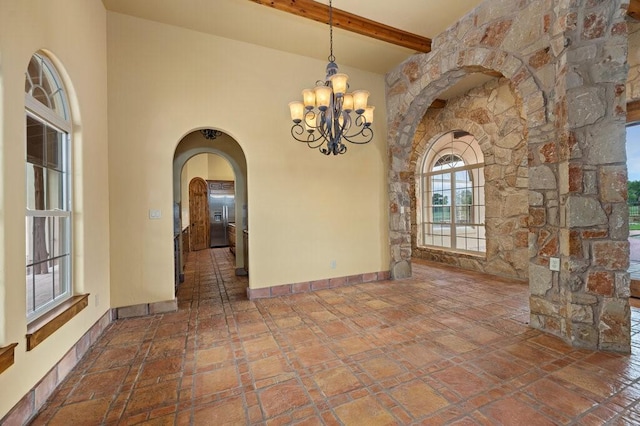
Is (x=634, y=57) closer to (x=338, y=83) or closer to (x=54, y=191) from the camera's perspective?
(x=338, y=83)

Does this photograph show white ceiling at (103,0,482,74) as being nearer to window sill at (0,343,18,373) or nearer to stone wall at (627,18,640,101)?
stone wall at (627,18,640,101)

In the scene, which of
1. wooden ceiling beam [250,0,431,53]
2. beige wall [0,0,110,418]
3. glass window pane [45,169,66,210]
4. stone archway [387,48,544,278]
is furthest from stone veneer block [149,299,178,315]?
wooden ceiling beam [250,0,431,53]

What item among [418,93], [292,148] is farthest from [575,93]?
[292,148]

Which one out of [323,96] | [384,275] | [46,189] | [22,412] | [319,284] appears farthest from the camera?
[384,275]

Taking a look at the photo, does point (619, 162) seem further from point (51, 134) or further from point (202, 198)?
point (202, 198)

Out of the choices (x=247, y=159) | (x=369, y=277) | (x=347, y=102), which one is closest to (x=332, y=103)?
(x=347, y=102)

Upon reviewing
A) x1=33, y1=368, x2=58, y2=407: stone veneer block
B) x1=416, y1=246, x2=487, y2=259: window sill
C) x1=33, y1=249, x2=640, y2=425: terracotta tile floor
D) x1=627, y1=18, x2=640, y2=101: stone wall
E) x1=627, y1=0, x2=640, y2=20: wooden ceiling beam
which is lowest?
x1=33, y1=249, x2=640, y2=425: terracotta tile floor

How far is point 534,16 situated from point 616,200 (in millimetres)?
1806

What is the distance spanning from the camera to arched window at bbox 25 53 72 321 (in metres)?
1.83

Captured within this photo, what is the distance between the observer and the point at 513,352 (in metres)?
2.21

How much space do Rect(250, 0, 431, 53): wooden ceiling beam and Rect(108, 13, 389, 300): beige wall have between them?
0.98 meters

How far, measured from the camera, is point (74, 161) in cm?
237

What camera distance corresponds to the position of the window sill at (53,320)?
1.64m

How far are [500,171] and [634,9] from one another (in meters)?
2.32
